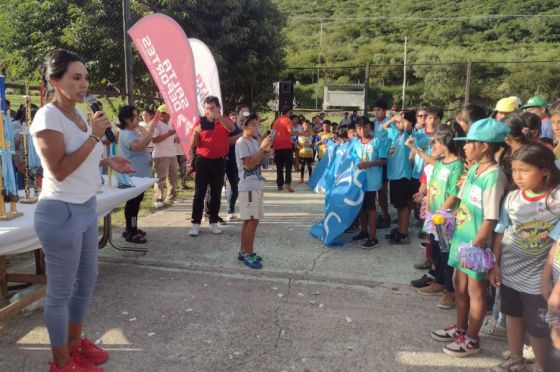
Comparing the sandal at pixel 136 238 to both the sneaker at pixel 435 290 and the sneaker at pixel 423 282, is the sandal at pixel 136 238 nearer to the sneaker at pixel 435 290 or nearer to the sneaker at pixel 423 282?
the sneaker at pixel 423 282

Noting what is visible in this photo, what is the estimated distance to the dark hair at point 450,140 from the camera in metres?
3.67

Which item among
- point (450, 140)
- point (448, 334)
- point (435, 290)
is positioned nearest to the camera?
point (448, 334)

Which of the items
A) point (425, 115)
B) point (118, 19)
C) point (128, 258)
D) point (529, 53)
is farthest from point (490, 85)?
point (128, 258)

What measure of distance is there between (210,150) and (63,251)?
3.25 m

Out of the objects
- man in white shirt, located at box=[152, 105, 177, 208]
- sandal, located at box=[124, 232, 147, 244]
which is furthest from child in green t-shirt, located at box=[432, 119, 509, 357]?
man in white shirt, located at box=[152, 105, 177, 208]

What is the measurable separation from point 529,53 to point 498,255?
55.2 meters

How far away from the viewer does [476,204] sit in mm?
2844

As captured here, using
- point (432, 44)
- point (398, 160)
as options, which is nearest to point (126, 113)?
point (398, 160)

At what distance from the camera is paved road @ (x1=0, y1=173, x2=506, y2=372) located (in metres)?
2.98

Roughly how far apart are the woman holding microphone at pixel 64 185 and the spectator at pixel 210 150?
294cm

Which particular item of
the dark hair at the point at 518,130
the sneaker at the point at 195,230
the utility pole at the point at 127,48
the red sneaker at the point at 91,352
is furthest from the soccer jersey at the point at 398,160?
the utility pole at the point at 127,48

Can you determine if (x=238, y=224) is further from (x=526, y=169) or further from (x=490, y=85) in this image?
(x=490, y=85)

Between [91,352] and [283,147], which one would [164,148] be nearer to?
[283,147]

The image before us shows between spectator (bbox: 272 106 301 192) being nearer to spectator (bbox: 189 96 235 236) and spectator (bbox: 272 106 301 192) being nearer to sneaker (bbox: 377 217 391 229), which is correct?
sneaker (bbox: 377 217 391 229)
